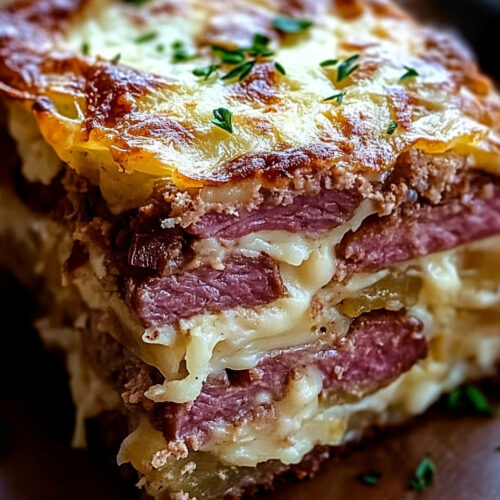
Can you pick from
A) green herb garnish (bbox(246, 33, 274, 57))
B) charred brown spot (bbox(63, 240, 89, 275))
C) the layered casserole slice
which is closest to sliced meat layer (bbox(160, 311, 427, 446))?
the layered casserole slice

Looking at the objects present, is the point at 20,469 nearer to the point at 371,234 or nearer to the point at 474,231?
the point at 371,234

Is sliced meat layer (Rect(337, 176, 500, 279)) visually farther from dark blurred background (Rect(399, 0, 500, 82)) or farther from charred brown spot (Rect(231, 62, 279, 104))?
dark blurred background (Rect(399, 0, 500, 82))

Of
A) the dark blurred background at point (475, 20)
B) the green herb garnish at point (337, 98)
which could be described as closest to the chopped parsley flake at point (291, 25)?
the green herb garnish at point (337, 98)

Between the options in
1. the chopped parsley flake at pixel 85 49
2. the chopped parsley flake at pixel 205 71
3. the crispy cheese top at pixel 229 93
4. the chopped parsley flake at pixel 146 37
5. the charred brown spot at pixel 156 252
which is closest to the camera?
the charred brown spot at pixel 156 252

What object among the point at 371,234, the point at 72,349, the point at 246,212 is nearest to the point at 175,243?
the point at 246,212

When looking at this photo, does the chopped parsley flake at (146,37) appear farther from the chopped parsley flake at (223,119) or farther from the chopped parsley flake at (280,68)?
the chopped parsley flake at (223,119)

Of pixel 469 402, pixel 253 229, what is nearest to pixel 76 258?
pixel 253 229
